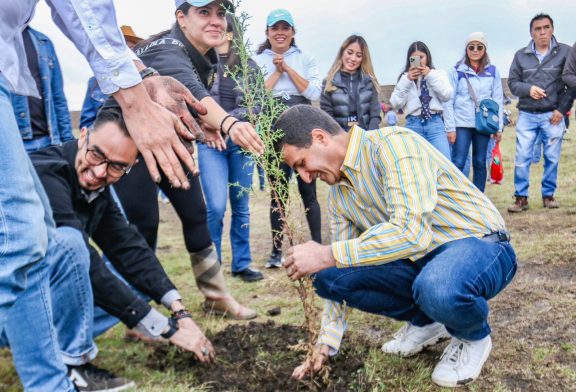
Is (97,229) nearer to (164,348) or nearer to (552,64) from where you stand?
(164,348)

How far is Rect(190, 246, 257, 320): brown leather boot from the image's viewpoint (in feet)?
12.8

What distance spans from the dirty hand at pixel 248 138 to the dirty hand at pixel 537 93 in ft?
19.7

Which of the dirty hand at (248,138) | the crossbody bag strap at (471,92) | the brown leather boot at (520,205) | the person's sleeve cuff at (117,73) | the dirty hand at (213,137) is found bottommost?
the brown leather boot at (520,205)

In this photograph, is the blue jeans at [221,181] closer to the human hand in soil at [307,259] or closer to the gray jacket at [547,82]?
the human hand in soil at [307,259]

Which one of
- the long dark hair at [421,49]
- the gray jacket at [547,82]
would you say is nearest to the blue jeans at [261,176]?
the long dark hair at [421,49]

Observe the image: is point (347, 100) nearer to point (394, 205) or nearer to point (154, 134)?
point (394, 205)

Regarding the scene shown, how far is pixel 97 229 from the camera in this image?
3209 millimetres

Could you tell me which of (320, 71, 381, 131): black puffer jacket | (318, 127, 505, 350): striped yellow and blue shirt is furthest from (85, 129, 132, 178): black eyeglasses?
(320, 71, 381, 131): black puffer jacket

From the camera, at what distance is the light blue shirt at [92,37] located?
183 centimetres

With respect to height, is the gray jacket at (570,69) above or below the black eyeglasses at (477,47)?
below

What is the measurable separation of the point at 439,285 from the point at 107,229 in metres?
1.85

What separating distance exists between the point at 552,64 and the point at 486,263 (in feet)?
19.6

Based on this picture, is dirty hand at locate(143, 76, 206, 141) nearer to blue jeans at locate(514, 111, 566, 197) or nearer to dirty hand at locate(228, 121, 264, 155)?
dirty hand at locate(228, 121, 264, 155)

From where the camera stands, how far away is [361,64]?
614cm
